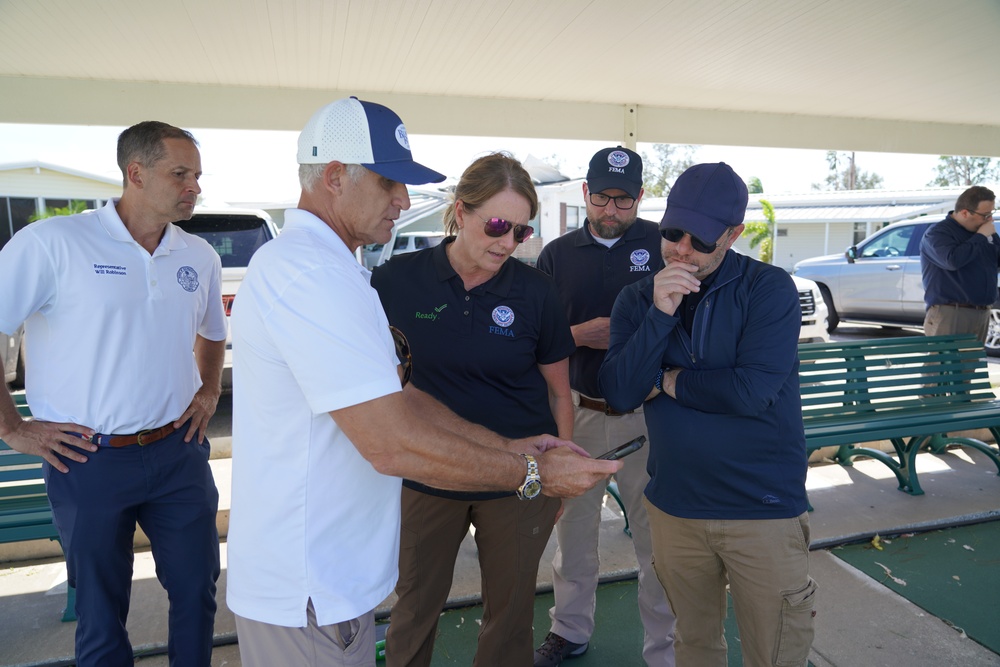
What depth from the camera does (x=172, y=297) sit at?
8.12ft

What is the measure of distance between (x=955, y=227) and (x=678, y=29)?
2894 mm

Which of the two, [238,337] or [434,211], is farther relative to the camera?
[434,211]

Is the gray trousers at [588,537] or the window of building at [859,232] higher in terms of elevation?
the window of building at [859,232]

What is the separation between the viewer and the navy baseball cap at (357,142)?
147 cm

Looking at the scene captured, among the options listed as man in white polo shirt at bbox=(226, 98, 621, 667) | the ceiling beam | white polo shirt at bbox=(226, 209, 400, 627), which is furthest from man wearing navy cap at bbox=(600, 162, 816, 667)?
the ceiling beam

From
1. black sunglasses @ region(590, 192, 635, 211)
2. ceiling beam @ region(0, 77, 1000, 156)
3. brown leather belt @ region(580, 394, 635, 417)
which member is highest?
ceiling beam @ region(0, 77, 1000, 156)

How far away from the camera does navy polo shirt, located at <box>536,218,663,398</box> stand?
300 cm

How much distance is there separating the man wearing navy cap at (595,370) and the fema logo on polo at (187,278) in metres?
1.52

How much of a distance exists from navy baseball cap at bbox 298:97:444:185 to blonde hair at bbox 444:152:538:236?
0.69 metres

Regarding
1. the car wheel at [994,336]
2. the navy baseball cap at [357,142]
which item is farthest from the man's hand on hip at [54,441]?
the car wheel at [994,336]

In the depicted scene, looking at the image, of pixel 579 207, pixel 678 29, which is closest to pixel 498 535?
pixel 678 29

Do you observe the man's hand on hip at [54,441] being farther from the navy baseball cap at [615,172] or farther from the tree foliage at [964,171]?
the tree foliage at [964,171]

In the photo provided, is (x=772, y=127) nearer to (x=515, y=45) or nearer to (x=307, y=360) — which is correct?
(x=515, y=45)

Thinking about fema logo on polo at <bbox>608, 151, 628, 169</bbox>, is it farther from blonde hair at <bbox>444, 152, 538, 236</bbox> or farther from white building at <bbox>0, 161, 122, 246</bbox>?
white building at <bbox>0, 161, 122, 246</bbox>
